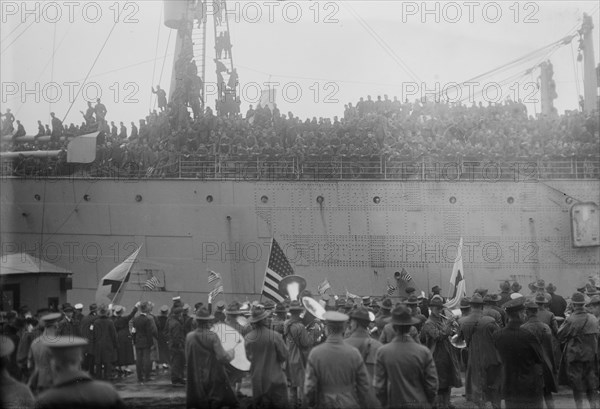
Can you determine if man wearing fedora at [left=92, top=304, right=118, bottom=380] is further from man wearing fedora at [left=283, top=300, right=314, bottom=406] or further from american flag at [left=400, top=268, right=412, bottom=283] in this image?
american flag at [left=400, top=268, right=412, bottom=283]

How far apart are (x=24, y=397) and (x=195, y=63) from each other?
1515 centimetres

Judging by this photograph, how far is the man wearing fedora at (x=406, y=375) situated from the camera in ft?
17.6

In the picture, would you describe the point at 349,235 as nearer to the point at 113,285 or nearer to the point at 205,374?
the point at 113,285

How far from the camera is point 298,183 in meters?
16.3

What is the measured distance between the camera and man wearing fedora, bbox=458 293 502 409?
7.80 meters

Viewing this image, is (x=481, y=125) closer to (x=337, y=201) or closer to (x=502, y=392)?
(x=337, y=201)

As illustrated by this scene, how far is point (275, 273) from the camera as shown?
11227 mm

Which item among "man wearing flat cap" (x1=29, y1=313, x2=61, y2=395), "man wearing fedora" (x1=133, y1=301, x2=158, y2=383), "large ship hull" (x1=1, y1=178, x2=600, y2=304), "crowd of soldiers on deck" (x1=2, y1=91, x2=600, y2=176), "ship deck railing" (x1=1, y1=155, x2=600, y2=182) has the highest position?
"crowd of soldiers on deck" (x1=2, y1=91, x2=600, y2=176)

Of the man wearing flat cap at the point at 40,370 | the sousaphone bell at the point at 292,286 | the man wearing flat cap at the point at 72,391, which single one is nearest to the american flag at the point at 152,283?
the sousaphone bell at the point at 292,286

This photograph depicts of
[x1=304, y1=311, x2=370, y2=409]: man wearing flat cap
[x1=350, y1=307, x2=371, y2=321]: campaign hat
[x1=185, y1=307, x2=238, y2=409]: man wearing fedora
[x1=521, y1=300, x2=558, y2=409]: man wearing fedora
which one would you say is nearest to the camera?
[x1=304, y1=311, x2=370, y2=409]: man wearing flat cap

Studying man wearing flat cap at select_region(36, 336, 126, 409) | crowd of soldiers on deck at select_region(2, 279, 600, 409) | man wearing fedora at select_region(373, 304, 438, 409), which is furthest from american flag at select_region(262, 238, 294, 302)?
man wearing flat cap at select_region(36, 336, 126, 409)

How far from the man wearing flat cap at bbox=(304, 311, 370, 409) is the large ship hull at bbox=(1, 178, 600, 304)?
35.3 ft

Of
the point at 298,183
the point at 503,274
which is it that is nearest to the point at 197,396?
the point at 298,183

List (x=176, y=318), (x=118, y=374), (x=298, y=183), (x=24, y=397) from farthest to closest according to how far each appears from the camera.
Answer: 1. (x=298, y=183)
2. (x=118, y=374)
3. (x=176, y=318)
4. (x=24, y=397)
